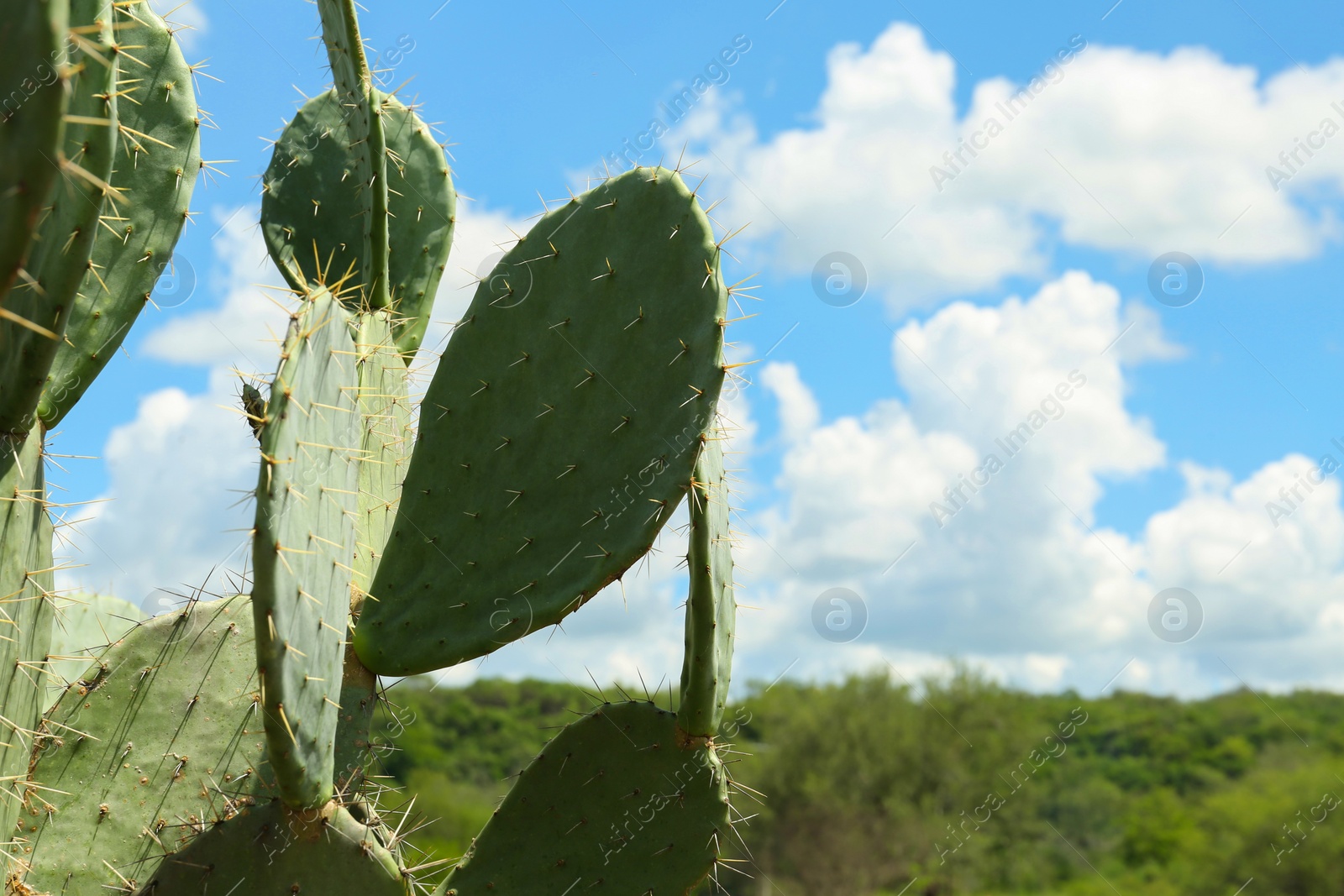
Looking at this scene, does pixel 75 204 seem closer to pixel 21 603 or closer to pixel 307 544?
pixel 307 544

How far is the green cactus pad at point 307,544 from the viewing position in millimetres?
1165

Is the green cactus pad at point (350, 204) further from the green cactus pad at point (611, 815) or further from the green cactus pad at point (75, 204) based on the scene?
the green cactus pad at point (75, 204)

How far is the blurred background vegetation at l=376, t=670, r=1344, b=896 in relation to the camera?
25.0m

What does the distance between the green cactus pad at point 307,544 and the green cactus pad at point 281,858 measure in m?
0.07

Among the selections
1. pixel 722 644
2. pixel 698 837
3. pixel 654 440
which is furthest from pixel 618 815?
pixel 654 440

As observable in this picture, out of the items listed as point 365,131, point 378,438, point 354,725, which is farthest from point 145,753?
point 365,131

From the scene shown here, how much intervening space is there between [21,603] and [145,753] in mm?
400

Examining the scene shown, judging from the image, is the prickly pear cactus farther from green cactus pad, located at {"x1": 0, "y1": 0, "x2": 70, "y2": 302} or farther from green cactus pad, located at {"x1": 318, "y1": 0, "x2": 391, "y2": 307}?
green cactus pad, located at {"x1": 0, "y1": 0, "x2": 70, "y2": 302}

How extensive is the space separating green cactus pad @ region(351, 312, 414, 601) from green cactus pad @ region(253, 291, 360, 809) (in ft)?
1.11

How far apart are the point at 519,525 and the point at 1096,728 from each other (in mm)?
41644

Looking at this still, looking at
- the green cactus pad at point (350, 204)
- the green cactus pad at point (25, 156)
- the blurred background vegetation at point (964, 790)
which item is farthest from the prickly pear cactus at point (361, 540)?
the blurred background vegetation at point (964, 790)

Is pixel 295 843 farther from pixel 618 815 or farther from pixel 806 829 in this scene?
pixel 806 829

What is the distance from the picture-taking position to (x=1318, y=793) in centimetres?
2334

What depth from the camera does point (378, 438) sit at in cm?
188
